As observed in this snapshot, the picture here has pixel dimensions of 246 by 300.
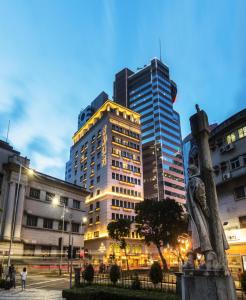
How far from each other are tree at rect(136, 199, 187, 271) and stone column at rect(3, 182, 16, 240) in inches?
877

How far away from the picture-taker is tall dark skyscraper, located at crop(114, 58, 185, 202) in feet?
360

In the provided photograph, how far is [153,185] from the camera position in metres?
108

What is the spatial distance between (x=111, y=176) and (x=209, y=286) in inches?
2674

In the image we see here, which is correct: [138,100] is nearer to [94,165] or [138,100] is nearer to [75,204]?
[94,165]

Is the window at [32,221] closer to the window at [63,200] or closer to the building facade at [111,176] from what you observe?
the window at [63,200]

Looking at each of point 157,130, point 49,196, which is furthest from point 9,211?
point 157,130

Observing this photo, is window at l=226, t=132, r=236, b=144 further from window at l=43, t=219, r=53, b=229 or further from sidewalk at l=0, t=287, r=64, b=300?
window at l=43, t=219, r=53, b=229

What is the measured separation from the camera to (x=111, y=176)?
74.6m

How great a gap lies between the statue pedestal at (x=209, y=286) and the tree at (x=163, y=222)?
133 ft

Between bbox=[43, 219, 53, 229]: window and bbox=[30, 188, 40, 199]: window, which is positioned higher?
bbox=[30, 188, 40, 199]: window

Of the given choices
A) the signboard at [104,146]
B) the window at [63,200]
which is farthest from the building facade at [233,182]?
the signboard at [104,146]

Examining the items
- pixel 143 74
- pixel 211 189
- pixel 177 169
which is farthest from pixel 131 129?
pixel 211 189

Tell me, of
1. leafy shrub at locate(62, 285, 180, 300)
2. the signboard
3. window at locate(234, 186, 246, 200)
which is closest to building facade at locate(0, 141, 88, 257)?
the signboard

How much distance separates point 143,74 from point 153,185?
194 ft
